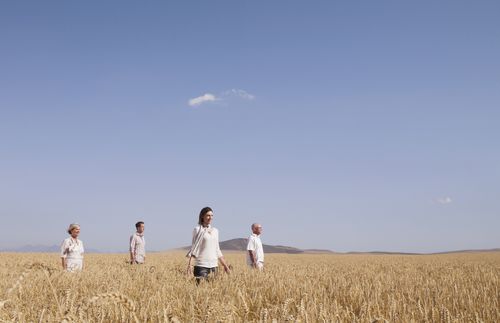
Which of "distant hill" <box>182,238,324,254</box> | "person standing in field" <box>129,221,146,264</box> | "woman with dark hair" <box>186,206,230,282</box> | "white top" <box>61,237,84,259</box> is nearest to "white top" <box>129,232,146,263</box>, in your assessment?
"person standing in field" <box>129,221,146,264</box>

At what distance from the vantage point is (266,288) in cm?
Result: 555

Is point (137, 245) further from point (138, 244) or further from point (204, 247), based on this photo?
point (204, 247)

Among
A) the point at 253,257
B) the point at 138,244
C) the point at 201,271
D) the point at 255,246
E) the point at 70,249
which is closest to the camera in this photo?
the point at 201,271

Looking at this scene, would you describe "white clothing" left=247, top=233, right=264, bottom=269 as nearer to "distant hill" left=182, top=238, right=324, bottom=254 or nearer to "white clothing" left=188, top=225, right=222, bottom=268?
"white clothing" left=188, top=225, right=222, bottom=268

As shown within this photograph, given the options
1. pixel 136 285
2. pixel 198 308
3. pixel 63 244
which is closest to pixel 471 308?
pixel 198 308

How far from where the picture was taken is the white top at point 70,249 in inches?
387

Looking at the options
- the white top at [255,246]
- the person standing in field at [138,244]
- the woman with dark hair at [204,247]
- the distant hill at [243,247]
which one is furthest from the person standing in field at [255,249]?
the distant hill at [243,247]

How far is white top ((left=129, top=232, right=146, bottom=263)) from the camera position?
41.0ft

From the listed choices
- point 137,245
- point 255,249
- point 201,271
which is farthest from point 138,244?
point 201,271

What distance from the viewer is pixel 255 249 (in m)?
10.5

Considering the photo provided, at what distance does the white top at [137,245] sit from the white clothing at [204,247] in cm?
492

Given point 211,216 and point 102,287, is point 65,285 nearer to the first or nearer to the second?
point 102,287

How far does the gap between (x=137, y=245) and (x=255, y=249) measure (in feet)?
12.4

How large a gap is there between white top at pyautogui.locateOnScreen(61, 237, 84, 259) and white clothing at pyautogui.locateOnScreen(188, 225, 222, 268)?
10.9 ft
